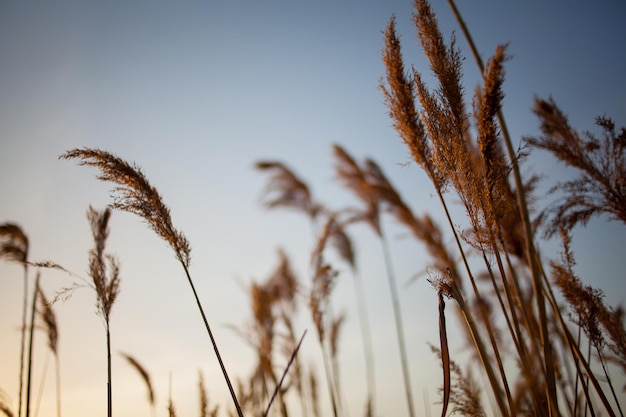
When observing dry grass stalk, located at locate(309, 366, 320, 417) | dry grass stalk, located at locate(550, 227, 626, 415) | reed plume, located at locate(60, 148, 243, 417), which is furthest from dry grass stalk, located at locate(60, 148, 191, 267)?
dry grass stalk, located at locate(309, 366, 320, 417)

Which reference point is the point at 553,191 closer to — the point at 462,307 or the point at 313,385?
the point at 462,307

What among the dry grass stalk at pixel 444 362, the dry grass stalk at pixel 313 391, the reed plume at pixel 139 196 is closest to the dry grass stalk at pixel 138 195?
the reed plume at pixel 139 196

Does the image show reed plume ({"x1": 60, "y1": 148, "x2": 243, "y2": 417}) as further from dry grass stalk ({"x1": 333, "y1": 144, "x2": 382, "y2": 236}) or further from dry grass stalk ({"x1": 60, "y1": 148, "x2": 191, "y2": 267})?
dry grass stalk ({"x1": 333, "y1": 144, "x2": 382, "y2": 236})

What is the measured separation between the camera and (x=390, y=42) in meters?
2.08

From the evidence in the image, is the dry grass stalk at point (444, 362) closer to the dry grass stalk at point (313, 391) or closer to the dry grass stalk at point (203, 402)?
the dry grass stalk at point (203, 402)

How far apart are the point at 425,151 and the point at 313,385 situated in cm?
597

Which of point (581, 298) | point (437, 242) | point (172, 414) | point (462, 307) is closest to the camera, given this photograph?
point (462, 307)

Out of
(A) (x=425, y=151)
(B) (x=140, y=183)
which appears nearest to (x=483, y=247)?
(A) (x=425, y=151)

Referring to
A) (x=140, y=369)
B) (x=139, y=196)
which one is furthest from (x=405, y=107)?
(x=140, y=369)

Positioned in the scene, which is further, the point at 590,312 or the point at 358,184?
the point at 358,184

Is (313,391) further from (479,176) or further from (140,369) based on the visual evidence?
(479,176)

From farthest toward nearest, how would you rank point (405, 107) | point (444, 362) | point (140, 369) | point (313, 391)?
point (313, 391) < point (140, 369) < point (405, 107) < point (444, 362)

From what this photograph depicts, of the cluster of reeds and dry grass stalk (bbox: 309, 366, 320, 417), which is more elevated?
the cluster of reeds

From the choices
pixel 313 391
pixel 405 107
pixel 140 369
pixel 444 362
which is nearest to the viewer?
pixel 444 362
